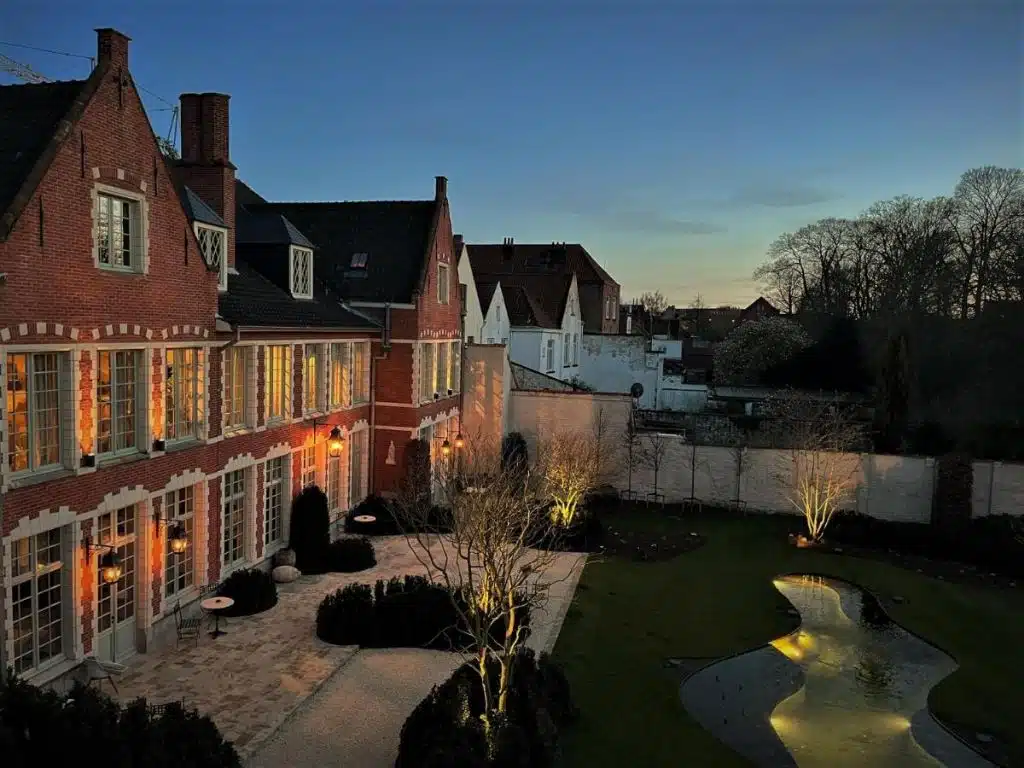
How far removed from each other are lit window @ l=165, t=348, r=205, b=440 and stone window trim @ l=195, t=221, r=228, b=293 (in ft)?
8.68

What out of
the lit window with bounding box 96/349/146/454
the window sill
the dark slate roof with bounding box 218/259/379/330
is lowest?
the window sill

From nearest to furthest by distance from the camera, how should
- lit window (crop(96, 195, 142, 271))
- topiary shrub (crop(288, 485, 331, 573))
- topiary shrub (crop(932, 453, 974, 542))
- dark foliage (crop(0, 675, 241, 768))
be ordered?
dark foliage (crop(0, 675, 241, 768)), lit window (crop(96, 195, 142, 271)), topiary shrub (crop(288, 485, 331, 573)), topiary shrub (crop(932, 453, 974, 542))

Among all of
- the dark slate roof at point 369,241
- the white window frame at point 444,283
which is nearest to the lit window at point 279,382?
the dark slate roof at point 369,241

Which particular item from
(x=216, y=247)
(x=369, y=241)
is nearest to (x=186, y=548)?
(x=216, y=247)

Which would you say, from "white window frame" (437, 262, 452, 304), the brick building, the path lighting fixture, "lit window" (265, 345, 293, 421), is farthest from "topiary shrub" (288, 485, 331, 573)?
"white window frame" (437, 262, 452, 304)

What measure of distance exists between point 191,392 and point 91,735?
777cm

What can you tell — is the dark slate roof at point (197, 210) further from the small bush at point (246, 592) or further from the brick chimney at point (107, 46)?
the small bush at point (246, 592)

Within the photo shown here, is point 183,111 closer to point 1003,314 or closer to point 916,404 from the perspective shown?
point 1003,314

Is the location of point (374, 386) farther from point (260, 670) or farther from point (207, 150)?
point (260, 670)

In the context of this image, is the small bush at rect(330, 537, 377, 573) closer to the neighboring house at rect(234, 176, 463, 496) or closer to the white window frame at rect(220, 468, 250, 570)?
the white window frame at rect(220, 468, 250, 570)

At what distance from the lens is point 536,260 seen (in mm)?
51875

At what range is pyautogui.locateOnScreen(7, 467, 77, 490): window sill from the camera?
31.6 feet

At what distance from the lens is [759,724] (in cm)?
1111

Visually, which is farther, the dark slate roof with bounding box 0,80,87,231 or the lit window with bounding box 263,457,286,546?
the lit window with bounding box 263,457,286,546
